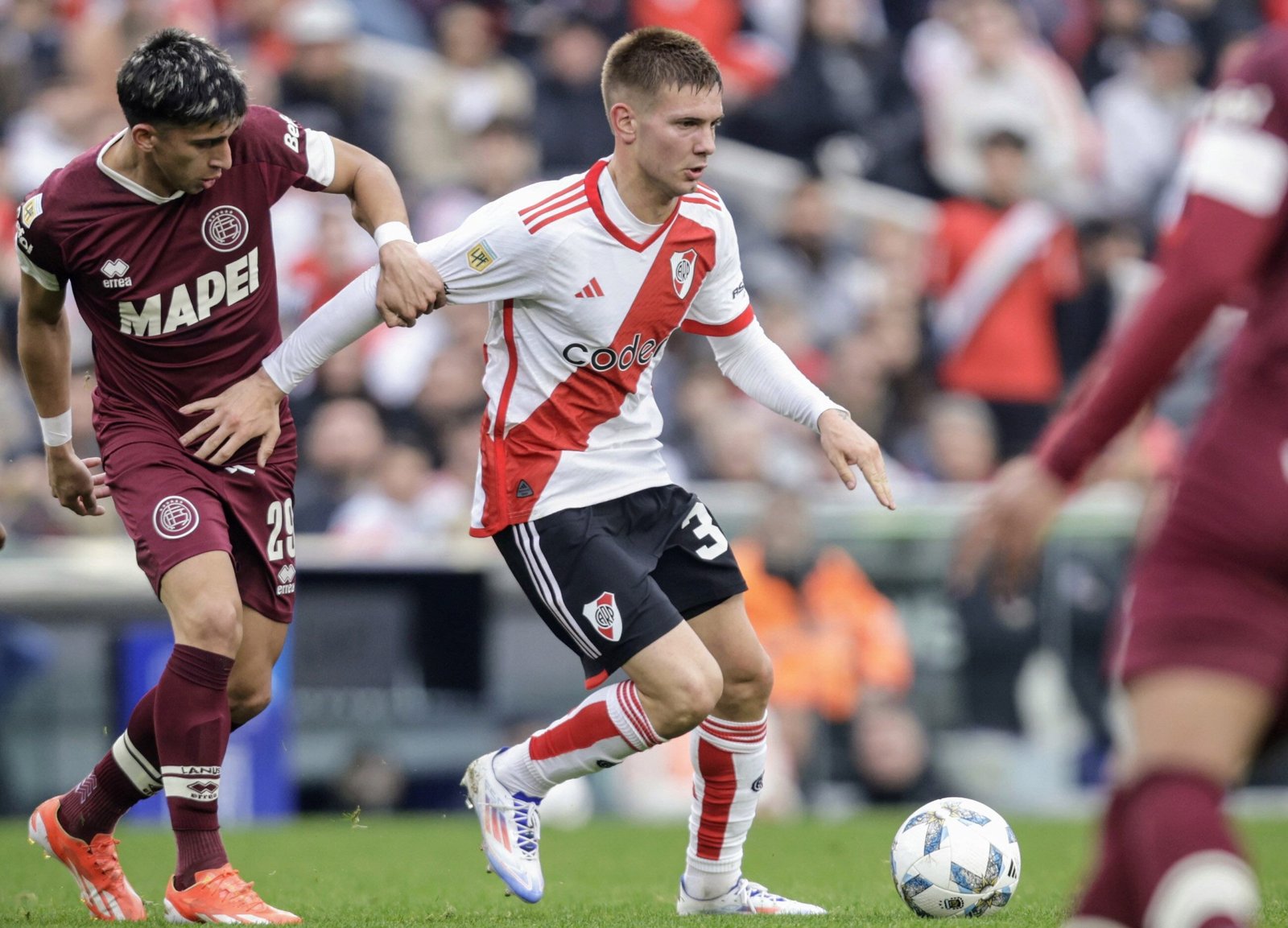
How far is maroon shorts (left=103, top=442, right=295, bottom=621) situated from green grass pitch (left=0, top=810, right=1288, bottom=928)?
37.6 inches

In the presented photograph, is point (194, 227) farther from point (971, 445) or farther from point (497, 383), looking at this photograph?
point (971, 445)

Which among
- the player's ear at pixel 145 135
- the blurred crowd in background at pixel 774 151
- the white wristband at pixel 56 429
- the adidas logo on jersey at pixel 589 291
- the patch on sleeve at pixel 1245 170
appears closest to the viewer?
the patch on sleeve at pixel 1245 170

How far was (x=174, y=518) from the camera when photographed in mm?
5270

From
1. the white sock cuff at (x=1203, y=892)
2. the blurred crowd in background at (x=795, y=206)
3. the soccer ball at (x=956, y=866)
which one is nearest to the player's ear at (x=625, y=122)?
the soccer ball at (x=956, y=866)

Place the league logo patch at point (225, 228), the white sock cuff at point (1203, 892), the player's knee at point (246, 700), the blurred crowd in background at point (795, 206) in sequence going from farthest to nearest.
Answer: the blurred crowd in background at point (795, 206)
the player's knee at point (246, 700)
the league logo patch at point (225, 228)
the white sock cuff at point (1203, 892)

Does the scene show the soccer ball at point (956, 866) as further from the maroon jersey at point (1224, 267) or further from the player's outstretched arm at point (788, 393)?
the maroon jersey at point (1224, 267)

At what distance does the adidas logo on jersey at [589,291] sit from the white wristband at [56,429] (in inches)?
69.6

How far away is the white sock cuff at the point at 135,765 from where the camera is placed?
18.6ft

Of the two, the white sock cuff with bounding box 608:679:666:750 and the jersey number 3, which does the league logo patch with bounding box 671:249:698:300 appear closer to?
the jersey number 3

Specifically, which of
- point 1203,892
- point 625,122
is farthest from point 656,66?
point 1203,892

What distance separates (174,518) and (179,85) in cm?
126

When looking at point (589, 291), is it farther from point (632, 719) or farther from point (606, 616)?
point (632, 719)

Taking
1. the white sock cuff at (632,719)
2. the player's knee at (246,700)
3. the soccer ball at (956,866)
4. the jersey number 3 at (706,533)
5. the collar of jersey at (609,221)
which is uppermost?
the collar of jersey at (609,221)

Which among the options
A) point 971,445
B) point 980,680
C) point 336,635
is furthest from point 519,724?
point 971,445
